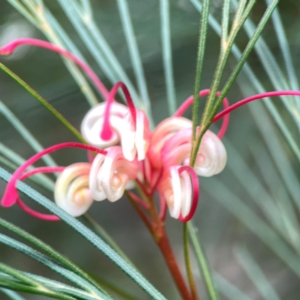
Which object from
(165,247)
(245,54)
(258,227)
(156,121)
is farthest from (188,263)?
(156,121)

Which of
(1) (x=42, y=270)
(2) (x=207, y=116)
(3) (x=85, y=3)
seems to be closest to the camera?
(2) (x=207, y=116)

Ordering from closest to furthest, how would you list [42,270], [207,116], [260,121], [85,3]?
[207,116] → [85,3] → [260,121] → [42,270]

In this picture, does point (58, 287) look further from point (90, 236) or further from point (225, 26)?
point (225, 26)

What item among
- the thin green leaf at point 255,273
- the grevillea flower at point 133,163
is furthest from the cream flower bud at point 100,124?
the thin green leaf at point 255,273

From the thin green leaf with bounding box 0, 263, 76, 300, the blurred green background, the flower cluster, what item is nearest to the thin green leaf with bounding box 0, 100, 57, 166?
the flower cluster

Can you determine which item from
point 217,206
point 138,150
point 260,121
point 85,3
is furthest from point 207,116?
point 217,206

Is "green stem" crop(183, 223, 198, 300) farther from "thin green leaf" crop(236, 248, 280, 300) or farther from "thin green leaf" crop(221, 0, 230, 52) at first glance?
"thin green leaf" crop(236, 248, 280, 300)

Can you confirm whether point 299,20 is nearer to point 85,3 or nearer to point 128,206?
point 85,3

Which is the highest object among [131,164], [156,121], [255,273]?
[156,121]
